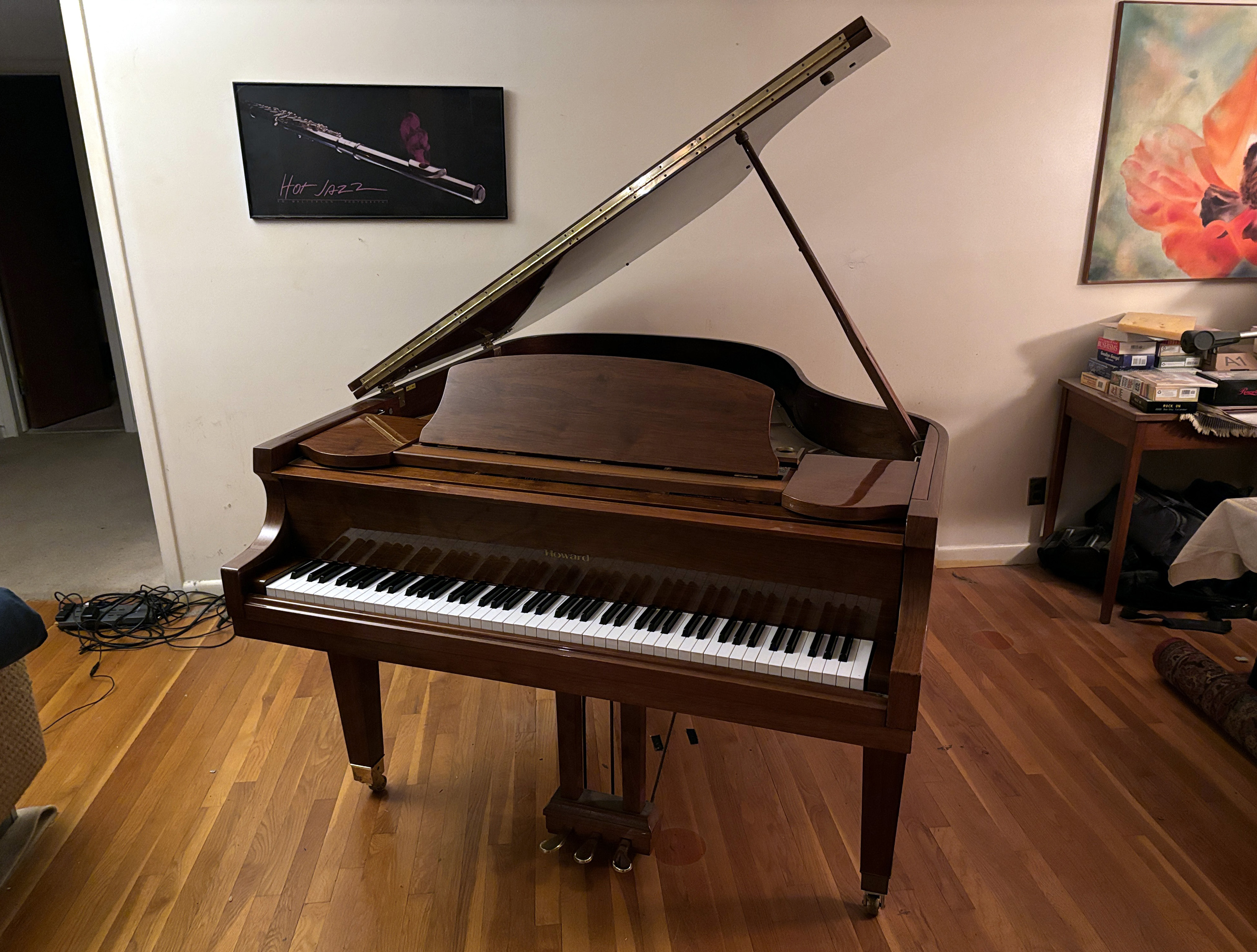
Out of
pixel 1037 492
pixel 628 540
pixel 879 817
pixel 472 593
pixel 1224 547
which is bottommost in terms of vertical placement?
pixel 879 817

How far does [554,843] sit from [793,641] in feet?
2.74

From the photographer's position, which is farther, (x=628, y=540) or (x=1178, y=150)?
(x=1178, y=150)

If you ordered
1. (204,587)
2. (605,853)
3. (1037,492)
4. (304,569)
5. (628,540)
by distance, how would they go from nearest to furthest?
(628,540) → (304,569) → (605,853) → (204,587) → (1037,492)

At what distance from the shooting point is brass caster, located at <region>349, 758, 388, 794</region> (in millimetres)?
2098

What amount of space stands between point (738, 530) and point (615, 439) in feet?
1.10

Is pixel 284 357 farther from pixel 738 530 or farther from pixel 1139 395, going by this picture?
pixel 1139 395

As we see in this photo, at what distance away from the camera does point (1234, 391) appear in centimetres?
278

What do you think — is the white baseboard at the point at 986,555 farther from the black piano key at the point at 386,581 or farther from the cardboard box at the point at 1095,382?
the black piano key at the point at 386,581

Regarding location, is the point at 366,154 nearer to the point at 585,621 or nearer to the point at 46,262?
the point at 585,621

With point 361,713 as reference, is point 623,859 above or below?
below

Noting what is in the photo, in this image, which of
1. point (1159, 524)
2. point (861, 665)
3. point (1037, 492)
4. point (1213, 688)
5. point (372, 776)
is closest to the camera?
point (861, 665)

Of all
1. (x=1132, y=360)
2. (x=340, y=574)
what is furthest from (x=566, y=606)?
(x=1132, y=360)

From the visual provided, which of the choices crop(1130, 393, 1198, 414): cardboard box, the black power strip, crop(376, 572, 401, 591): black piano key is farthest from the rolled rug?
the black power strip

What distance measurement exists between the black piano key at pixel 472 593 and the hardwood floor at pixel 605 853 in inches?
26.3
